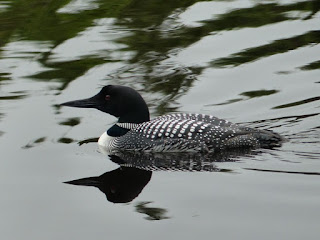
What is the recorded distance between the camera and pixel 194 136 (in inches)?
359

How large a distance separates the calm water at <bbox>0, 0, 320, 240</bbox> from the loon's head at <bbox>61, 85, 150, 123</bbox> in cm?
31

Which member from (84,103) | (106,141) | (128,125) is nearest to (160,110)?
(128,125)

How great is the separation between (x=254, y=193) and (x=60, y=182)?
161cm

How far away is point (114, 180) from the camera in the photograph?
8.36 m

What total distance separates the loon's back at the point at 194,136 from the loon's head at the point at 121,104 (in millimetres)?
183

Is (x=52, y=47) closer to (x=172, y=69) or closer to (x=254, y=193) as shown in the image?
(x=172, y=69)

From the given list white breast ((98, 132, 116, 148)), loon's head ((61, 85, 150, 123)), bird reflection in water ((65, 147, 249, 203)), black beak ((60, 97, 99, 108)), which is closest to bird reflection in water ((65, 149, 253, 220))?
bird reflection in water ((65, 147, 249, 203))

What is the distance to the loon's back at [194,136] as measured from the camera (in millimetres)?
9078

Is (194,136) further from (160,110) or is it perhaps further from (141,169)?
(160,110)

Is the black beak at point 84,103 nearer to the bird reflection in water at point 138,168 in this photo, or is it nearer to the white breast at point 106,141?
the white breast at point 106,141

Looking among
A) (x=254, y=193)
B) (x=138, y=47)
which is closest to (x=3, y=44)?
(x=138, y=47)

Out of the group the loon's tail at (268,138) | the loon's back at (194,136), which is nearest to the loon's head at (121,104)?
the loon's back at (194,136)

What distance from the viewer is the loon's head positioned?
31.0ft

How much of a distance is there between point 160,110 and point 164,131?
A: 112 cm
